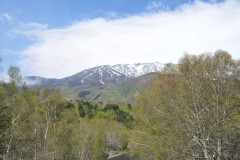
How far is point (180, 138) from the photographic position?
3225 centimetres

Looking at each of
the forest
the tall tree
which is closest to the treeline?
the forest

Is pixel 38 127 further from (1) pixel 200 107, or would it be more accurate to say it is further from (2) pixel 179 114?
(1) pixel 200 107

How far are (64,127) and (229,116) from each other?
31.1 meters

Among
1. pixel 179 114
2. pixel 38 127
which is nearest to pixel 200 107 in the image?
pixel 179 114

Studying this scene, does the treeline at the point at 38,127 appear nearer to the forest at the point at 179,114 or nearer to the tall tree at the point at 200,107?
the forest at the point at 179,114

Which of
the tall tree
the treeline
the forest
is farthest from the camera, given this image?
the treeline

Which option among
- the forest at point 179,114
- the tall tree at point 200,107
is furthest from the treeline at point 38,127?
the tall tree at point 200,107

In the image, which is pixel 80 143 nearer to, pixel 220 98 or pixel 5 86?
pixel 5 86

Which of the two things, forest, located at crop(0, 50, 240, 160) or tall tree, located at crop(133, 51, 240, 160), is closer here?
tall tree, located at crop(133, 51, 240, 160)

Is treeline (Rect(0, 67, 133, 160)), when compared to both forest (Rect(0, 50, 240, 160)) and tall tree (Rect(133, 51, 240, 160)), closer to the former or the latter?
forest (Rect(0, 50, 240, 160))

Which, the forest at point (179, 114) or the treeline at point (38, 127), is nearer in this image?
the forest at point (179, 114)

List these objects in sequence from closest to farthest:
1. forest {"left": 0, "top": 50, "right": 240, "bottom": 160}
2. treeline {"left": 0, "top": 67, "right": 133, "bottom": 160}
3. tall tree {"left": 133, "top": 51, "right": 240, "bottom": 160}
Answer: tall tree {"left": 133, "top": 51, "right": 240, "bottom": 160} → forest {"left": 0, "top": 50, "right": 240, "bottom": 160} → treeline {"left": 0, "top": 67, "right": 133, "bottom": 160}

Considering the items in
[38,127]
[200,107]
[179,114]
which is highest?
[200,107]

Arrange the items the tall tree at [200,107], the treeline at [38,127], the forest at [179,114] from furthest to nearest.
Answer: the treeline at [38,127] < the forest at [179,114] < the tall tree at [200,107]
